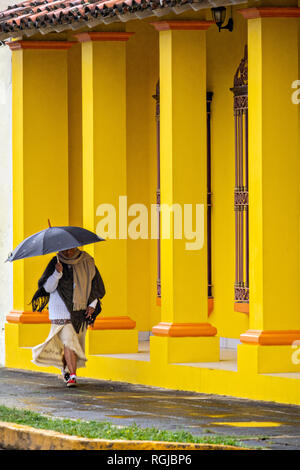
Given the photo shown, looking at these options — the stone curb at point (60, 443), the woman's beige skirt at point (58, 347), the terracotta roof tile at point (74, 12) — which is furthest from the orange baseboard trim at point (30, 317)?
the stone curb at point (60, 443)

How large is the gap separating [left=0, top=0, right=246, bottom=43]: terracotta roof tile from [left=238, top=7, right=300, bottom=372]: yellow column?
2.09 ft

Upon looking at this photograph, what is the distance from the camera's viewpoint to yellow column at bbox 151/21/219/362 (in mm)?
15516

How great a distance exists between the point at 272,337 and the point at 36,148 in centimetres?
515

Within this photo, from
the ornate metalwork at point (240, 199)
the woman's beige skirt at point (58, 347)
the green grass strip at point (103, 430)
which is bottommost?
the green grass strip at point (103, 430)

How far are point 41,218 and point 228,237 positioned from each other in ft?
8.33

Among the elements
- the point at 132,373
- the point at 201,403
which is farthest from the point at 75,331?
the point at 201,403

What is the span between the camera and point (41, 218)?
59.6 feet

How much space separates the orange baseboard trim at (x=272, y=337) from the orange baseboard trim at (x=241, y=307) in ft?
8.01

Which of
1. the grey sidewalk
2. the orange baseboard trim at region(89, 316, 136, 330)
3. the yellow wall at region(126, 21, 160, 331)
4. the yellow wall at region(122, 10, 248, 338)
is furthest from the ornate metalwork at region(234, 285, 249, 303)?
the yellow wall at region(126, 21, 160, 331)

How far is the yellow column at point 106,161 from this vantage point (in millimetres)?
16797

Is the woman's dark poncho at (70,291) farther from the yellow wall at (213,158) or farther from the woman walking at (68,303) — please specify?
the yellow wall at (213,158)

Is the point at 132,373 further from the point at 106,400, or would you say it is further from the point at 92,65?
the point at 92,65

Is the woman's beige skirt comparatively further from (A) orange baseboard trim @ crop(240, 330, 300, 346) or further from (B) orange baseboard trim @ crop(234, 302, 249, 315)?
(B) orange baseboard trim @ crop(234, 302, 249, 315)

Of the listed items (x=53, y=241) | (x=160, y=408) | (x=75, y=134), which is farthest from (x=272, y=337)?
(x=75, y=134)
